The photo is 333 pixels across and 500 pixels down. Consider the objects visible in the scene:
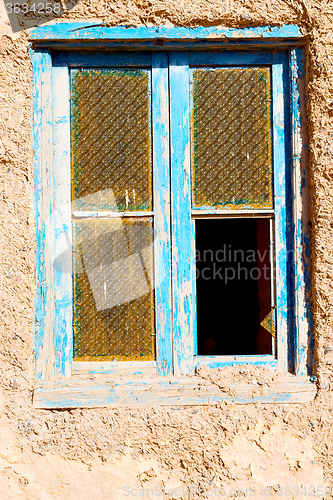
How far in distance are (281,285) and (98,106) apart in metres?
1.29

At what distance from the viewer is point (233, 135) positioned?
205 cm

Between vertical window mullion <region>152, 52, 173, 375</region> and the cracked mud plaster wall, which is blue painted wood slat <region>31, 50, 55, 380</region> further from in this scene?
vertical window mullion <region>152, 52, 173, 375</region>

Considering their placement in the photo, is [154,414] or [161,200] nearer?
[154,414]

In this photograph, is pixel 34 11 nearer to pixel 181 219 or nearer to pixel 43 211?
pixel 43 211

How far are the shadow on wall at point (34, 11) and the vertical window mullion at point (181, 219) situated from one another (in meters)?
0.56

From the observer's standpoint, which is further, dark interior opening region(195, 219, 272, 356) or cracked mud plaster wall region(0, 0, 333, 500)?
dark interior opening region(195, 219, 272, 356)

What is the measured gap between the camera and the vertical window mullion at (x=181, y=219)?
1.98 m

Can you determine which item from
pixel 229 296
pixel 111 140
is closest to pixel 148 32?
pixel 111 140

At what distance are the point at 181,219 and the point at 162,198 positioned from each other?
5.6 inches

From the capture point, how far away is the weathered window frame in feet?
A: 6.26

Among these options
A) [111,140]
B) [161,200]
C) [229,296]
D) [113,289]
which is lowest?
[229,296]

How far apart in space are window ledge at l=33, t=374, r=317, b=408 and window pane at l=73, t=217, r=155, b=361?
0.52 feet

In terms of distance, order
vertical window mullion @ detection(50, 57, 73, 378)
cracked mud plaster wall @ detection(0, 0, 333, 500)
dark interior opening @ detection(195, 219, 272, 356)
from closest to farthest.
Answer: cracked mud plaster wall @ detection(0, 0, 333, 500) → vertical window mullion @ detection(50, 57, 73, 378) → dark interior opening @ detection(195, 219, 272, 356)

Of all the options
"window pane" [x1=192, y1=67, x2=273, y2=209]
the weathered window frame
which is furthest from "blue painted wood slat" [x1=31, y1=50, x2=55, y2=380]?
"window pane" [x1=192, y1=67, x2=273, y2=209]
